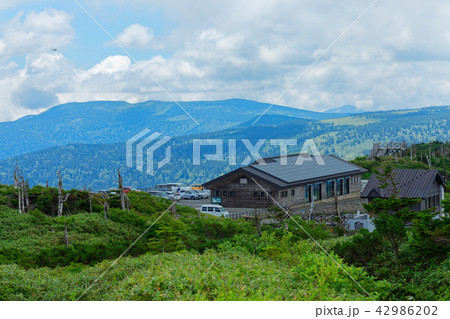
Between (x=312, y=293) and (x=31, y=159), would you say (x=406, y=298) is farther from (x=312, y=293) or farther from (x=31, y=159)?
(x=31, y=159)

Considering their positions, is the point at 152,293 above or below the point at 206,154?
below

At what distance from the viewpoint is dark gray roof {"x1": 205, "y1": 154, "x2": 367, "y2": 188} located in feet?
101

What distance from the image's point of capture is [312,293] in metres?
7.26

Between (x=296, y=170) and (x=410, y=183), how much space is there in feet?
27.6

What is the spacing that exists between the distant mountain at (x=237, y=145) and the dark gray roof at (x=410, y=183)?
10.4 ft

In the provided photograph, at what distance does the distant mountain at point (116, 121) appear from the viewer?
12.4m

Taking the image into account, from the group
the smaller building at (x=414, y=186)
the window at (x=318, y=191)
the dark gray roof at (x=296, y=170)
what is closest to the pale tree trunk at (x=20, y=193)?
the dark gray roof at (x=296, y=170)

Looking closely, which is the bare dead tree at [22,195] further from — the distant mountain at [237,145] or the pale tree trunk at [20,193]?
the distant mountain at [237,145]

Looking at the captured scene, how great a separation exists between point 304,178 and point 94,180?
22963 millimetres

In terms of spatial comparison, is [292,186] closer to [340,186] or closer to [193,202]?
[340,186]

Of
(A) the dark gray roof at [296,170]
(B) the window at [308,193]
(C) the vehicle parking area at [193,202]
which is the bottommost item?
(C) the vehicle parking area at [193,202]

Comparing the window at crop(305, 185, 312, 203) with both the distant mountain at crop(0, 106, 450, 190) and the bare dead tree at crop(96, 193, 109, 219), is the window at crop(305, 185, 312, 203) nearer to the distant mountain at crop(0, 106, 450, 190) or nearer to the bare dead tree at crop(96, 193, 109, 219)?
the distant mountain at crop(0, 106, 450, 190)

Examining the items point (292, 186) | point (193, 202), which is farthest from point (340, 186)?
point (193, 202)

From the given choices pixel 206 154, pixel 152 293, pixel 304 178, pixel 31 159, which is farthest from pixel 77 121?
pixel 304 178
